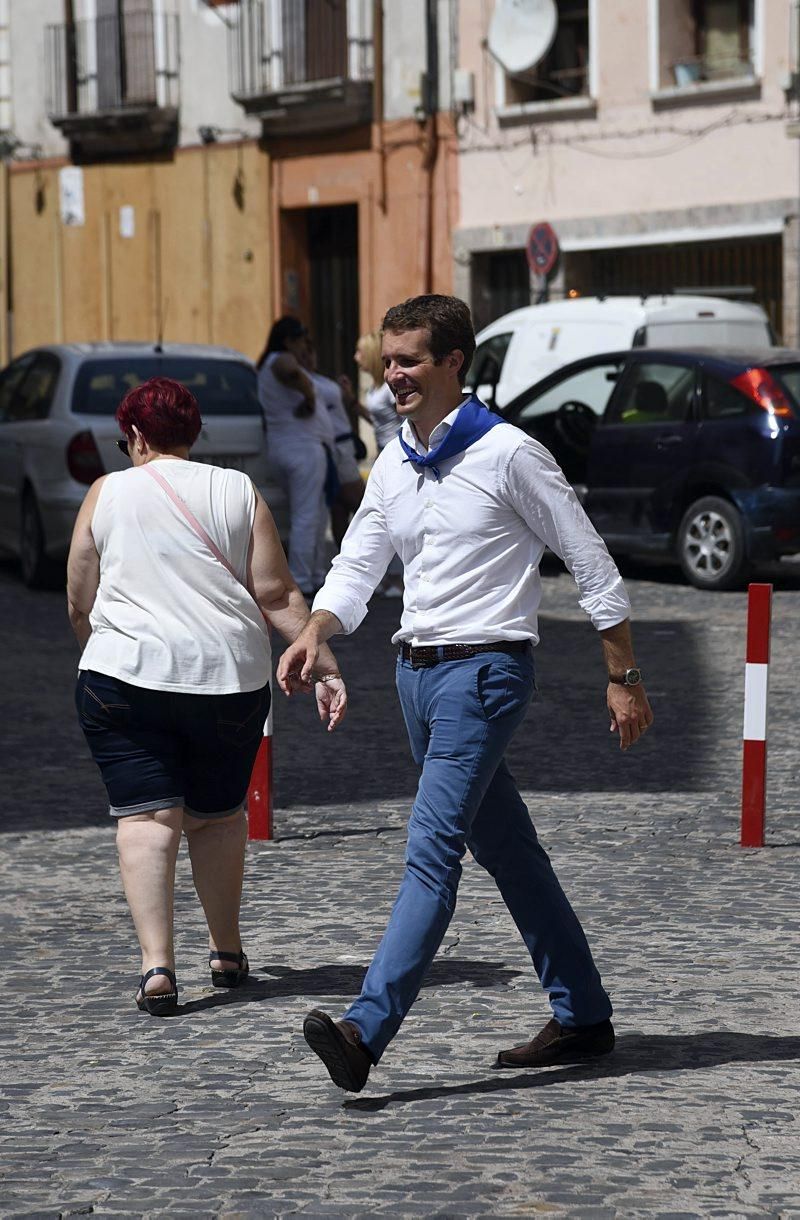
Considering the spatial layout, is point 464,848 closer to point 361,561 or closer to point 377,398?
point 361,561

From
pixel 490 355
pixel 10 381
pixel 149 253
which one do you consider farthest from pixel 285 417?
pixel 149 253

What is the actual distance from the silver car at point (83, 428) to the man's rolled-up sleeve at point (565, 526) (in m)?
10.3

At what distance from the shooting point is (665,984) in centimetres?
625

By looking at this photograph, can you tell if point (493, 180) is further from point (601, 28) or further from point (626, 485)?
point (626, 485)

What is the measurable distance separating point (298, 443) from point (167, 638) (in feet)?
31.5

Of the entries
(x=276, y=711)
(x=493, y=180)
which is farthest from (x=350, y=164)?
(x=276, y=711)

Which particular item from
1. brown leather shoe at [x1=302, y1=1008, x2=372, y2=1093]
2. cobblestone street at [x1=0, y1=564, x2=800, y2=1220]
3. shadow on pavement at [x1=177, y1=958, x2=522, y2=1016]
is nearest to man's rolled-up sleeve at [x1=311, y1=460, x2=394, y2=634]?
brown leather shoe at [x1=302, y1=1008, x2=372, y2=1093]

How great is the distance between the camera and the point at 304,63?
32.8 m

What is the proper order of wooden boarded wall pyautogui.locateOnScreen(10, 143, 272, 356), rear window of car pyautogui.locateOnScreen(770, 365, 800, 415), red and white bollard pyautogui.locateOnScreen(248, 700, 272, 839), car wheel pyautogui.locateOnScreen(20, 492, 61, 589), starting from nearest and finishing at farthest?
red and white bollard pyautogui.locateOnScreen(248, 700, 272, 839) → rear window of car pyautogui.locateOnScreen(770, 365, 800, 415) → car wheel pyautogui.locateOnScreen(20, 492, 61, 589) → wooden boarded wall pyautogui.locateOnScreen(10, 143, 272, 356)

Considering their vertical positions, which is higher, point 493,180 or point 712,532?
point 493,180

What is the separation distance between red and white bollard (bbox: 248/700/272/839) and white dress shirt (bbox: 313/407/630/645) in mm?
2981

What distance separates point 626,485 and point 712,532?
87 centimetres

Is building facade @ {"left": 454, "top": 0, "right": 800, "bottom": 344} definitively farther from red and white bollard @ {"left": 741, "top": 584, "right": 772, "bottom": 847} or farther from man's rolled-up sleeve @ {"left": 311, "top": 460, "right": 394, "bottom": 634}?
man's rolled-up sleeve @ {"left": 311, "top": 460, "right": 394, "bottom": 634}

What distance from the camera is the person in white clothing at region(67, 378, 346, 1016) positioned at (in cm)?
606
